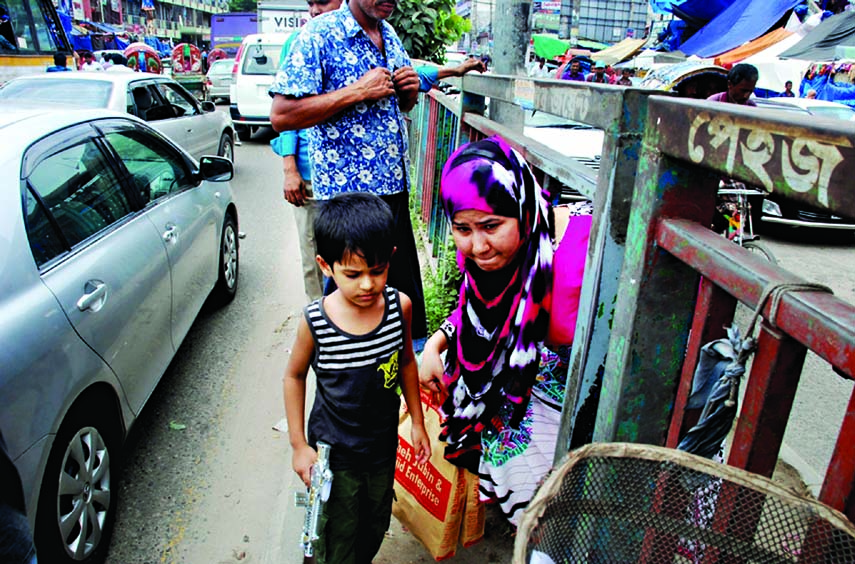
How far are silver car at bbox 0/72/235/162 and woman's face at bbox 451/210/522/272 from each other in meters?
5.69

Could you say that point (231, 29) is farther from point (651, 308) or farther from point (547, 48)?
point (651, 308)

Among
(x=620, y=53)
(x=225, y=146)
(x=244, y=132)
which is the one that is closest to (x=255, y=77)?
(x=244, y=132)

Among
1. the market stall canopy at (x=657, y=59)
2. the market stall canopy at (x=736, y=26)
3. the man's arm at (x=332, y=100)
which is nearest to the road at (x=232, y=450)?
the man's arm at (x=332, y=100)

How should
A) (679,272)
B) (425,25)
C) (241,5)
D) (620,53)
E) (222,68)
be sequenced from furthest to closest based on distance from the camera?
(241,5) < (620,53) < (222,68) < (425,25) < (679,272)

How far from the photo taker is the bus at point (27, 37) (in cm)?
964

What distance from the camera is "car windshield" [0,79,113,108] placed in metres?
6.21

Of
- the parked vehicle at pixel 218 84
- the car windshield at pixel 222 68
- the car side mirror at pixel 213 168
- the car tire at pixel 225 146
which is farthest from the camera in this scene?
the car windshield at pixel 222 68

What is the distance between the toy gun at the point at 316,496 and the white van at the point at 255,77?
36.7ft

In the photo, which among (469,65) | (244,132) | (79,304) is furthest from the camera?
(244,132)

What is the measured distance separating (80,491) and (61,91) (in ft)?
17.6

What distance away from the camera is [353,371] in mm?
1865

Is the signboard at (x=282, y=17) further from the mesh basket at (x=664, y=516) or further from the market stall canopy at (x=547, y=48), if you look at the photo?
the mesh basket at (x=664, y=516)

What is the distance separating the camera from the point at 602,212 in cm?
157

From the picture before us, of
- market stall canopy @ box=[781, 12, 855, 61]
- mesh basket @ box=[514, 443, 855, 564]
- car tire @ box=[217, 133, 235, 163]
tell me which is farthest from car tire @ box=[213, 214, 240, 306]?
market stall canopy @ box=[781, 12, 855, 61]
